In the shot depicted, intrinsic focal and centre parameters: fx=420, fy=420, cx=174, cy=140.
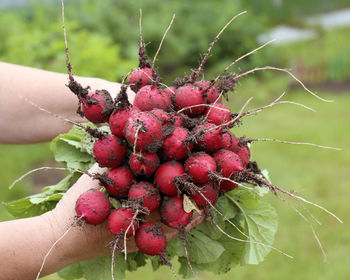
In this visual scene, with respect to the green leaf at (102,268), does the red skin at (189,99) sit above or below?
above

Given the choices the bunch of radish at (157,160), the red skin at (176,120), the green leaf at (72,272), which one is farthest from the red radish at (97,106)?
the green leaf at (72,272)

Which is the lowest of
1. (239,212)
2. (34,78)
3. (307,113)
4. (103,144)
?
(307,113)

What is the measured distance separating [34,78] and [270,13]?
871cm

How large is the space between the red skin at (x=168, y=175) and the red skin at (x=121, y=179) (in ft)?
0.30

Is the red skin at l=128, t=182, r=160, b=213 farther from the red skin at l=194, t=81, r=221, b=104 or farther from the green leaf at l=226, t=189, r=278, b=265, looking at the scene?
the green leaf at l=226, t=189, r=278, b=265

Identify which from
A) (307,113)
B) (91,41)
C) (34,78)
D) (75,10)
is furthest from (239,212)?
(75,10)

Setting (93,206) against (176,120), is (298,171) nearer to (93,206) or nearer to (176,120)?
(176,120)

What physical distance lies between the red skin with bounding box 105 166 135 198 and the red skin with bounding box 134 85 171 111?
0.76 ft

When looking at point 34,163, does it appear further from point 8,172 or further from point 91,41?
point 91,41

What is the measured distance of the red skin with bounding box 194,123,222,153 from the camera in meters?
1.42

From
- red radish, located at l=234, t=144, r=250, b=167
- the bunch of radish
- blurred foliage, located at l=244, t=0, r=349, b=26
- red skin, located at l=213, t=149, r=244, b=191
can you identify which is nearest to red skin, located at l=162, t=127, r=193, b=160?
the bunch of radish

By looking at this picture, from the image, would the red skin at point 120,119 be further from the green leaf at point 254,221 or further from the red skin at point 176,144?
the green leaf at point 254,221

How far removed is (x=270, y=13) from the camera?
32.3 ft

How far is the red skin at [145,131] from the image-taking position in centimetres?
133
